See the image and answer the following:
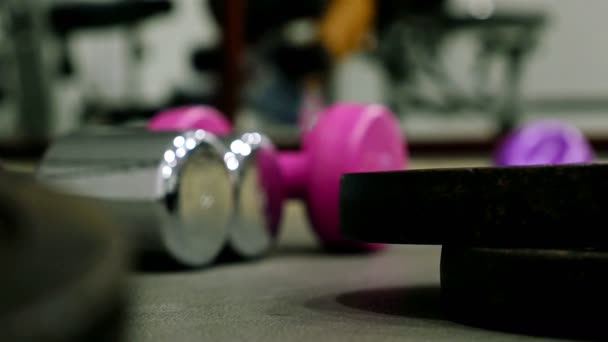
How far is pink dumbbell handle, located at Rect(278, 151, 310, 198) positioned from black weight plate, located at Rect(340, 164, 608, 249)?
569 millimetres

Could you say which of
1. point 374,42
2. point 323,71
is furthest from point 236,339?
point 374,42

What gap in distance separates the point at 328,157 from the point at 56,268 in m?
0.88

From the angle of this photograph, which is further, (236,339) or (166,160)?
(166,160)

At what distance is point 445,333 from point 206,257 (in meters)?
0.49

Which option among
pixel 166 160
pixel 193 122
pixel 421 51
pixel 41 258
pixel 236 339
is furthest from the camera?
pixel 421 51

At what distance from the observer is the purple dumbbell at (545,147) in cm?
156

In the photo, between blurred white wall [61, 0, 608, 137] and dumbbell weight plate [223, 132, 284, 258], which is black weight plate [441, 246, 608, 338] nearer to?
dumbbell weight plate [223, 132, 284, 258]

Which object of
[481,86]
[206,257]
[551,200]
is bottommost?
[206,257]

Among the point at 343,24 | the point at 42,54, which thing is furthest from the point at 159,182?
the point at 42,54

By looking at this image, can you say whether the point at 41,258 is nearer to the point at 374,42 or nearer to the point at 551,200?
the point at 551,200

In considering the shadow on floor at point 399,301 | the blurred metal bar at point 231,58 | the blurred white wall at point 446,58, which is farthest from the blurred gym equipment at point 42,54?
the shadow on floor at point 399,301

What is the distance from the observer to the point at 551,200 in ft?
2.00

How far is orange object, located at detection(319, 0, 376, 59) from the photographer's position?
2.62 meters

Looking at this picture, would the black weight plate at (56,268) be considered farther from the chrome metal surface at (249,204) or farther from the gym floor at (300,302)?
the chrome metal surface at (249,204)
